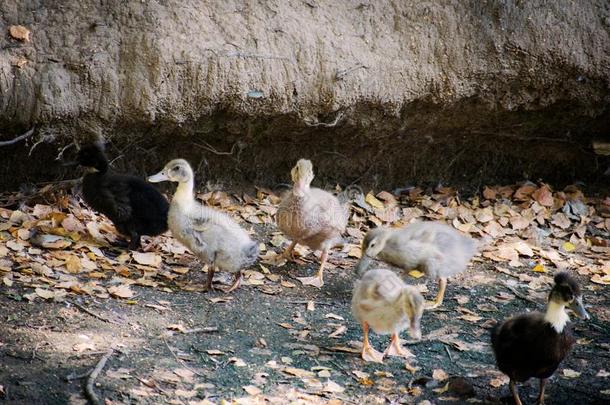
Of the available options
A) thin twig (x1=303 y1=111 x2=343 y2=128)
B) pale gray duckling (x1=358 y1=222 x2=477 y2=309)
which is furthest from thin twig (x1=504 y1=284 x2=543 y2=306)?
thin twig (x1=303 y1=111 x2=343 y2=128)

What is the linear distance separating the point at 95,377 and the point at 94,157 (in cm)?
252

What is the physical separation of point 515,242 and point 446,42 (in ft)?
6.10

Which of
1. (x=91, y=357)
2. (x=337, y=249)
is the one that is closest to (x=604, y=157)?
(x=337, y=249)

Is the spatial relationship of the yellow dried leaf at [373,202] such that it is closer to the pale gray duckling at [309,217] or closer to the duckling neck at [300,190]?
the pale gray duckling at [309,217]

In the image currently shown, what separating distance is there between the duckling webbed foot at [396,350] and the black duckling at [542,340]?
0.75 metres

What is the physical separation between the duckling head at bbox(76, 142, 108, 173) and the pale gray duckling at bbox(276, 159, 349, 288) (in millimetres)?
1419

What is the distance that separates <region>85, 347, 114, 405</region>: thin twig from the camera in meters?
4.90

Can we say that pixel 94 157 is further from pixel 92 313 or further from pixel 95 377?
pixel 95 377

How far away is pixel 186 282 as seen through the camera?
681 cm

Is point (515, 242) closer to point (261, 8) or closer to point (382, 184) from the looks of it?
point (382, 184)

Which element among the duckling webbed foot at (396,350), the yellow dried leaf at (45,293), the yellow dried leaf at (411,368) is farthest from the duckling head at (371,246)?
the yellow dried leaf at (45,293)

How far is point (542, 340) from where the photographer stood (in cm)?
521

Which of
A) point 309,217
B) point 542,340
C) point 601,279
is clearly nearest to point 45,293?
point 309,217

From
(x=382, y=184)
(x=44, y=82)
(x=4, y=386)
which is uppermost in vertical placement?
(x=44, y=82)
